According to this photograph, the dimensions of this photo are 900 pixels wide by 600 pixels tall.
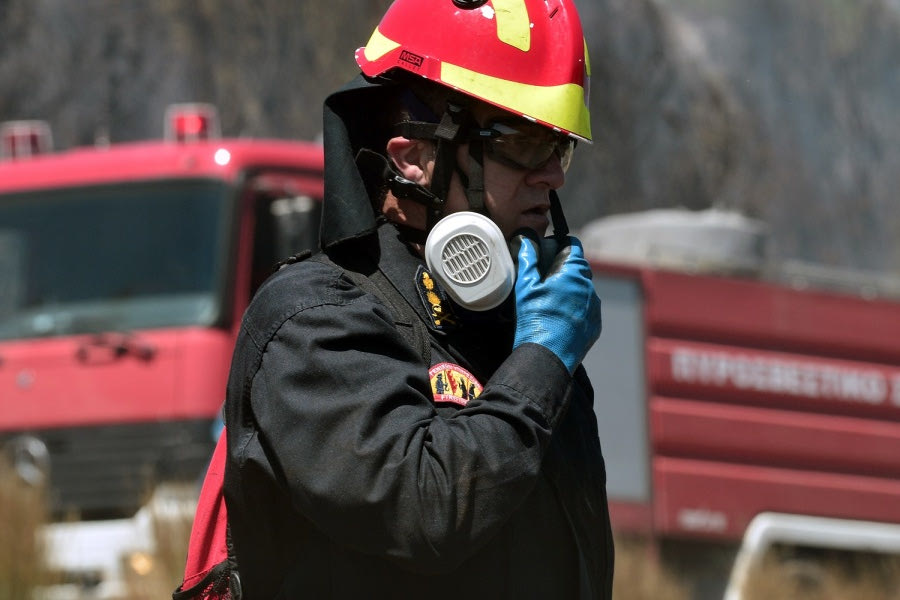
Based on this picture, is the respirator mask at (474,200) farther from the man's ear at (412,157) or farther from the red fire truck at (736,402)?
the red fire truck at (736,402)

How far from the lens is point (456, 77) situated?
2299mm

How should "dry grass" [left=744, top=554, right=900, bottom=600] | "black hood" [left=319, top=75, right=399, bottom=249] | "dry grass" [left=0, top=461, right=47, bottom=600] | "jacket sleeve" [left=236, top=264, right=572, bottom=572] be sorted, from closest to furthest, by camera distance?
"jacket sleeve" [left=236, top=264, right=572, bottom=572], "black hood" [left=319, top=75, right=399, bottom=249], "dry grass" [left=0, top=461, right=47, bottom=600], "dry grass" [left=744, top=554, right=900, bottom=600]

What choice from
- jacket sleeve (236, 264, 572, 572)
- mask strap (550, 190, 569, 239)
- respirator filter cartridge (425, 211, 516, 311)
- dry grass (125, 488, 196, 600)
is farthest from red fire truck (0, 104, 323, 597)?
jacket sleeve (236, 264, 572, 572)

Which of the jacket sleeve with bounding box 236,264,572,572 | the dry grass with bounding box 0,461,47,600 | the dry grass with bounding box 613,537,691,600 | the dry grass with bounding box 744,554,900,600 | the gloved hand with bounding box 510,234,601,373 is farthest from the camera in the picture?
the dry grass with bounding box 744,554,900,600

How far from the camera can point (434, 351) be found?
7.22 feet

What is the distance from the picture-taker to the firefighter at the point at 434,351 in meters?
2.00

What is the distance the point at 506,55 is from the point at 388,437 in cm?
63

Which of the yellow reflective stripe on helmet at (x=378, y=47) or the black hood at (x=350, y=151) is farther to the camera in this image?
the yellow reflective stripe on helmet at (x=378, y=47)

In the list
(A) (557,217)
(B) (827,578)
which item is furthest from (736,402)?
(A) (557,217)

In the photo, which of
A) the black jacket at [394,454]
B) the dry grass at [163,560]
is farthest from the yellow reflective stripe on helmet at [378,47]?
the dry grass at [163,560]

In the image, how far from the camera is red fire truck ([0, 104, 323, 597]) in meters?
6.91

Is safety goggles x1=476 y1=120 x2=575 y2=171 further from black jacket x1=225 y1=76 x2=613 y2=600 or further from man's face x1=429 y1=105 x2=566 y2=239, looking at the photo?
black jacket x1=225 y1=76 x2=613 y2=600

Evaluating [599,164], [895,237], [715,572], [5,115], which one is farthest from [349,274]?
[895,237]

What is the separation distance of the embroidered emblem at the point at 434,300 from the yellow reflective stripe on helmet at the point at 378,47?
0.35m
